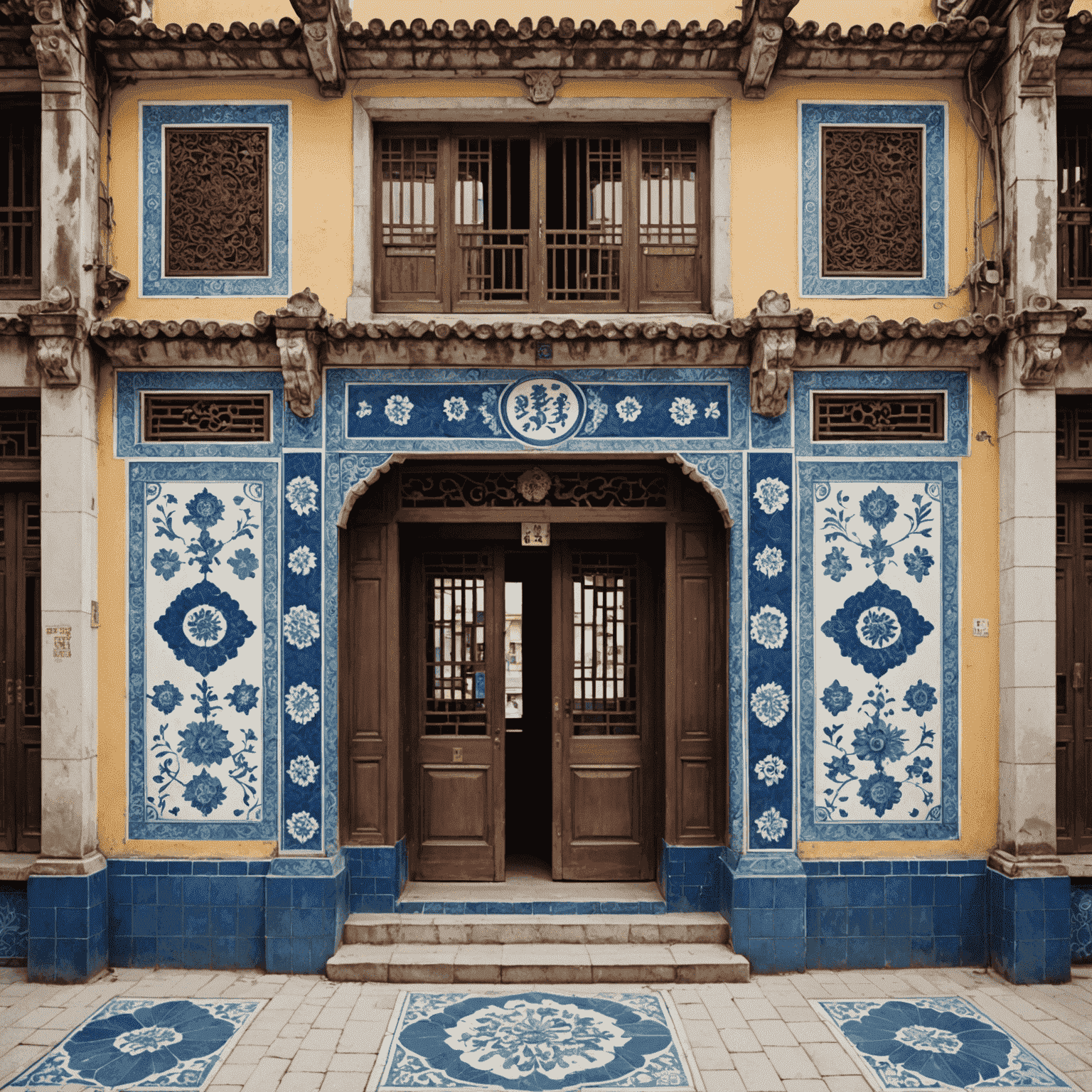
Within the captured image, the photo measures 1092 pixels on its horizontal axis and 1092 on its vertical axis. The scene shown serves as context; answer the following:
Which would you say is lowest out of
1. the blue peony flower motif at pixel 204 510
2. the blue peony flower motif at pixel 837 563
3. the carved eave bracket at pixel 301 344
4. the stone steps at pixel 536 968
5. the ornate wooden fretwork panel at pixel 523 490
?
the stone steps at pixel 536 968

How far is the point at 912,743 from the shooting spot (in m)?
6.47

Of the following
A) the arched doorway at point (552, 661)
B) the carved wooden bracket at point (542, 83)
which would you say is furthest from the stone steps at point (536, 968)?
the carved wooden bracket at point (542, 83)

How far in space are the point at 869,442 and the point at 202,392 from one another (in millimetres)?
4872

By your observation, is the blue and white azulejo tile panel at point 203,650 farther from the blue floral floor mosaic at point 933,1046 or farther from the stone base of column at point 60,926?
the blue floral floor mosaic at point 933,1046

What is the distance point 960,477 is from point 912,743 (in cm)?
197

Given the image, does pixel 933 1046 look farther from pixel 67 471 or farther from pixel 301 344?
pixel 67 471

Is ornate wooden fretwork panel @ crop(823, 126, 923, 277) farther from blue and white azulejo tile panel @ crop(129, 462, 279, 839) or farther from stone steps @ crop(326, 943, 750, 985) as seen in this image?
stone steps @ crop(326, 943, 750, 985)

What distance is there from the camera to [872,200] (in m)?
6.67

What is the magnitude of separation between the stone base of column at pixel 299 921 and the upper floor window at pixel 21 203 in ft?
15.4

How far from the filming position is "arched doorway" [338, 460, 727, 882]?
22.5ft

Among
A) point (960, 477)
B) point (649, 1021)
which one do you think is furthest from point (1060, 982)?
point (960, 477)

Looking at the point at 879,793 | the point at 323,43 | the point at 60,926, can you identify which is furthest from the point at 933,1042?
the point at 323,43

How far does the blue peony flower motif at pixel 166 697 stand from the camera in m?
6.45

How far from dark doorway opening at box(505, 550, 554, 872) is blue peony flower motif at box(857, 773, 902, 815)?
2905 millimetres
